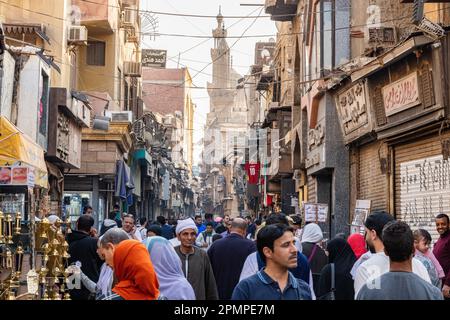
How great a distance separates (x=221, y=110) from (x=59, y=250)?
137 metres

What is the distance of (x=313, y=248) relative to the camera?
9797 mm

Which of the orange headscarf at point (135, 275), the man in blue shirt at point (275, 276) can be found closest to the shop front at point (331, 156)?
the man in blue shirt at point (275, 276)

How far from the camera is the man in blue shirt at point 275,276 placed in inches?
193

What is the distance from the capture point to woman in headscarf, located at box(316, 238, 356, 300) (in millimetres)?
7957

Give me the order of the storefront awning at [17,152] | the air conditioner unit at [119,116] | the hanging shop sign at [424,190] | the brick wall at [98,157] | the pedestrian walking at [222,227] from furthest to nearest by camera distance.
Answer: the air conditioner unit at [119,116] → the brick wall at [98,157] → the pedestrian walking at [222,227] → the hanging shop sign at [424,190] → the storefront awning at [17,152]

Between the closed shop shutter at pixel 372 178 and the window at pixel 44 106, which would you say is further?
the window at pixel 44 106

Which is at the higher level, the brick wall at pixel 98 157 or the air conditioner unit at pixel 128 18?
the air conditioner unit at pixel 128 18

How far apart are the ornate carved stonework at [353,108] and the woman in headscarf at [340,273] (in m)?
9.63

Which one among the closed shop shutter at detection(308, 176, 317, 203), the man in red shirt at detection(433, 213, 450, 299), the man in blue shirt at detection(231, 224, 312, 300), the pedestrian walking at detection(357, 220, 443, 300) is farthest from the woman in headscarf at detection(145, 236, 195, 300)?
the closed shop shutter at detection(308, 176, 317, 203)

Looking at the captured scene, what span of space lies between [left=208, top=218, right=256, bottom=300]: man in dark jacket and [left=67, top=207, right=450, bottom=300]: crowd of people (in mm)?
10

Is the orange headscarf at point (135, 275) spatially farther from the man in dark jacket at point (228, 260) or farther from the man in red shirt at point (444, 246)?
the man in red shirt at point (444, 246)

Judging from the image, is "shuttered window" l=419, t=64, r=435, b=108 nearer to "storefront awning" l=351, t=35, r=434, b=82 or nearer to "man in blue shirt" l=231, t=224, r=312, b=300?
"storefront awning" l=351, t=35, r=434, b=82

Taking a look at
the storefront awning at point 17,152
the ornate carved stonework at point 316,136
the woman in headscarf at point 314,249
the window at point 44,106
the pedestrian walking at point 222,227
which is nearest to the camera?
the woman in headscarf at point 314,249

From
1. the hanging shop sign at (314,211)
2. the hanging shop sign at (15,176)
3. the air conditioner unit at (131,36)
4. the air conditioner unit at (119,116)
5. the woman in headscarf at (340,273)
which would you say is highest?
the air conditioner unit at (131,36)
